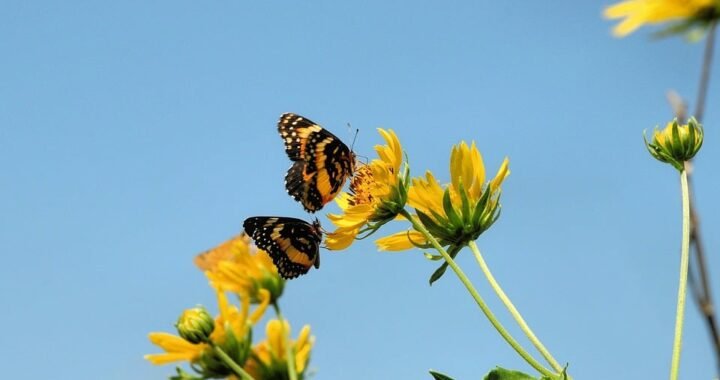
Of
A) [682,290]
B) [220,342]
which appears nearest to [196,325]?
[220,342]

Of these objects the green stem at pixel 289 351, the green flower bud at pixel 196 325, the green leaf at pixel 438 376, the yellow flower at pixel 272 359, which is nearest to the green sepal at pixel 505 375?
the green leaf at pixel 438 376

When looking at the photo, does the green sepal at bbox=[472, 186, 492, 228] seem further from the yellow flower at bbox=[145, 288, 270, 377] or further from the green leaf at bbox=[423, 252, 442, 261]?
the yellow flower at bbox=[145, 288, 270, 377]

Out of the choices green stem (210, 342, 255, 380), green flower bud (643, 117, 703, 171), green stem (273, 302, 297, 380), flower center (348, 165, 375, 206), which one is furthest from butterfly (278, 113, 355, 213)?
green flower bud (643, 117, 703, 171)

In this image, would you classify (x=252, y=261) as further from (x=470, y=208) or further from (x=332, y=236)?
(x=470, y=208)

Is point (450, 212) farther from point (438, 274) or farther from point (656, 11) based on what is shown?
point (656, 11)

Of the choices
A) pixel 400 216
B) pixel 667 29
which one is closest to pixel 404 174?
pixel 400 216

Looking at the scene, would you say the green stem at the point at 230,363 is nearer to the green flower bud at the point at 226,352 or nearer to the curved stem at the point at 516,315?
the green flower bud at the point at 226,352
